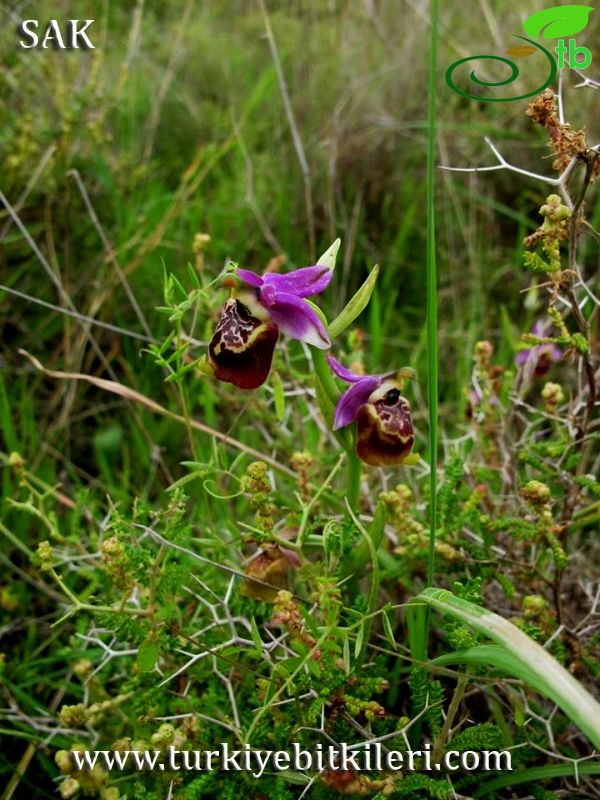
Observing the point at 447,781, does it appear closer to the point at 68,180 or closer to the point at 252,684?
the point at 252,684

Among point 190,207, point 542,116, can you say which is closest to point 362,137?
point 190,207

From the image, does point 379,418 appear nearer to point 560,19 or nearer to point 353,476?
point 353,476

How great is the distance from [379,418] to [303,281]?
0.51ft

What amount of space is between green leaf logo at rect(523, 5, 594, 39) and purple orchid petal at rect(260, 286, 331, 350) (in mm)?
718

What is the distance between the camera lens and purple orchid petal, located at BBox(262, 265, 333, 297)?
0.89 meters

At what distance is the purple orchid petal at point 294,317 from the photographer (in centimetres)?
87

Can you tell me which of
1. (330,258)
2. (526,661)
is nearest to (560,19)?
(330,258)

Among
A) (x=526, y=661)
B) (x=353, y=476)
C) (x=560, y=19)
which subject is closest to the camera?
(x=526, y=661)

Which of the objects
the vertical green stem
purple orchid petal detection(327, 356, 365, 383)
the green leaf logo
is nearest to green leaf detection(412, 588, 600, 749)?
the vertical green stem

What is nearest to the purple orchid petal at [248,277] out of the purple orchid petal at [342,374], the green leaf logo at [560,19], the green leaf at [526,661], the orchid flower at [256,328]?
the orchid flower at [256,328]

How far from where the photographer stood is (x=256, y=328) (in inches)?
34.1

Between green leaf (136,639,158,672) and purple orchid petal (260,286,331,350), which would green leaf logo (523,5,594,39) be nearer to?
purple orchid petal (260,286,331,350)

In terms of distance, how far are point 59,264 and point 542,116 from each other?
137cm

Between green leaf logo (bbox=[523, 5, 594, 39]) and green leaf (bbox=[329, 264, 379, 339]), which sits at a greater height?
green leaf logo (bbox=[523, 5, 594, 39])
